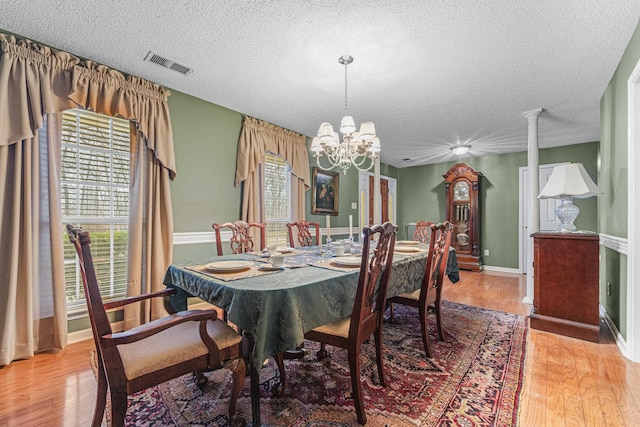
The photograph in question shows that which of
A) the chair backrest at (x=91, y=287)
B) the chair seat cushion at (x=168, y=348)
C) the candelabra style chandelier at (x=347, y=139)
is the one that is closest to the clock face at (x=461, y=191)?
the candelabra style chandelier at (x=347, y=139)

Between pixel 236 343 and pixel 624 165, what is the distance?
10.2 feet

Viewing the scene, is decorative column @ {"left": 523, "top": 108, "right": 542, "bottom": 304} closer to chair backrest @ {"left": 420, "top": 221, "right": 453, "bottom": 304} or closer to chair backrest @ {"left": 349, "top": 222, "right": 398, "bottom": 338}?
chair backrest @ {"left": 420, "top": 221, "right": 453, "bottom": 304}

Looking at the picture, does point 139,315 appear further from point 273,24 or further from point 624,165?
point 624,165

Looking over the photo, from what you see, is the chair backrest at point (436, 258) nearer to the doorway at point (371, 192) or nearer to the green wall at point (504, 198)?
the doorway at point (371, 192)

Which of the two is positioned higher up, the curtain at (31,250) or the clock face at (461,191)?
the clock face at (461,191)

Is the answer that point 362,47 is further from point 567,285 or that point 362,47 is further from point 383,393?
point 567,285

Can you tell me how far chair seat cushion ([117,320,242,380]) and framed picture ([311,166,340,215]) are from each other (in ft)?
10.8

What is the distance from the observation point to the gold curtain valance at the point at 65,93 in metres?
2.03

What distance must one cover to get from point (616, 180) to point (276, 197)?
356 centimetres

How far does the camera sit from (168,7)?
6.08 ft

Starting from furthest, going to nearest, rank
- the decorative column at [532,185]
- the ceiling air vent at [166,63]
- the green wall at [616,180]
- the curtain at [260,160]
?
1. the curtain at [260,160]
2. the decorative column at [532,185]
3. the ceiling air vent at [166,63]
4. the green wall at [616,180]

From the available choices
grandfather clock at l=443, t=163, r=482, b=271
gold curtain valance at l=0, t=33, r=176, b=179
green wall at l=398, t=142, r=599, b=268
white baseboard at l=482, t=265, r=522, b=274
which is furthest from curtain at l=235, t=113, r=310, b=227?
white baseboard at l=482, t=265, r=522, b=274

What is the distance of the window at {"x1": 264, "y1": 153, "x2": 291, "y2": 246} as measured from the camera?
13.1ft

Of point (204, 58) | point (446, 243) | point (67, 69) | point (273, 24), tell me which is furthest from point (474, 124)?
point (67, 69)
